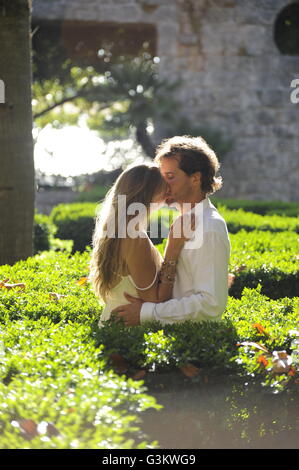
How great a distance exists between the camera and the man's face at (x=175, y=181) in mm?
3586

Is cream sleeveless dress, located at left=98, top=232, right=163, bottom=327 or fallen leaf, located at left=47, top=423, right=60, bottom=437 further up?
cream sleeveless dress, located at left=98, top=232, right=163, bottom=327

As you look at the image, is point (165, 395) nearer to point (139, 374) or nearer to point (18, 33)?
point (139, 374)

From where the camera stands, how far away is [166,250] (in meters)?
3.51

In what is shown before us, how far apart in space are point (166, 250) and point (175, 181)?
14.9 inches

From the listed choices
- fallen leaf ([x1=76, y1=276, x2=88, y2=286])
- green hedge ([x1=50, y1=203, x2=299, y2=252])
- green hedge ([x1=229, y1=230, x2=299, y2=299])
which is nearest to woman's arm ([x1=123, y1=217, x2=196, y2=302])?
fallen leaf ([x1=76, y1=276, x2=88, y2=286])

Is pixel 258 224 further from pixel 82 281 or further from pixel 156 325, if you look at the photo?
pixel 156 325

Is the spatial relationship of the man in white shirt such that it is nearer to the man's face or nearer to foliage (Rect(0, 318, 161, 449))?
the man's face

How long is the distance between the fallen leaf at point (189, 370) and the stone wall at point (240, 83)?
46.7 ft

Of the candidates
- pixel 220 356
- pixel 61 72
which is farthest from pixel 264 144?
pixel 220 356

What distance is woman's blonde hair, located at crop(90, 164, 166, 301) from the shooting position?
3.46m

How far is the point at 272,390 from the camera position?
113 inches

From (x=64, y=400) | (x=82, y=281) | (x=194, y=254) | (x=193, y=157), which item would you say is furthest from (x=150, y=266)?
(x=64, y=400)

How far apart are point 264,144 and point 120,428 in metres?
15.5
